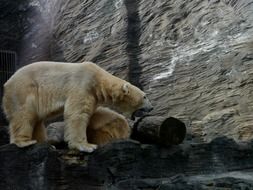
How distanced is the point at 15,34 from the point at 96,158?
307 inches

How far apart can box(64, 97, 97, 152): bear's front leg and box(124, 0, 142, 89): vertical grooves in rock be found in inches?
148

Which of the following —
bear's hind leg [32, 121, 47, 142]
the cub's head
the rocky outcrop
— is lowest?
the rocky outcrop

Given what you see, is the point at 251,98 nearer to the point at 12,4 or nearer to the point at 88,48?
the point at 88,48

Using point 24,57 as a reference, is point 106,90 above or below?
below

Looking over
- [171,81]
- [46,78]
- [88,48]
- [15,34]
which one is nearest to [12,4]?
[15,34]

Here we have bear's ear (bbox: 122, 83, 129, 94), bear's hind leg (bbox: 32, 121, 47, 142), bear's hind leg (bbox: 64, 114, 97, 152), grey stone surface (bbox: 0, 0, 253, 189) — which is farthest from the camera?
bear's ear (bbox: 122, 83, 129, 94)

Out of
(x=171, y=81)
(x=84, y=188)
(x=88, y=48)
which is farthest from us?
(x=88, y=48)

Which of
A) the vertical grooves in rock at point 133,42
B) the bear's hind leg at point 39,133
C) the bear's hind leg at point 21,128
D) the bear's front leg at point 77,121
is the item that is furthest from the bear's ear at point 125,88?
the vertical grooves in rock at point 133,42

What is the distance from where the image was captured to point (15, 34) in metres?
11.8

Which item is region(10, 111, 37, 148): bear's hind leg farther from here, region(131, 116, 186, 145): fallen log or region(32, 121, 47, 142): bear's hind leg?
region(131, 116, 186, 145): fallen log

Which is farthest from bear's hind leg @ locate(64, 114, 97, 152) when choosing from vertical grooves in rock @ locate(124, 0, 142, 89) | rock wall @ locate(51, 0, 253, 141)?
vertical grooves in rock @ locate(124, 0, 142, 89)

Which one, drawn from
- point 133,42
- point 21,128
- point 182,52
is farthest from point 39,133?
point 133,42

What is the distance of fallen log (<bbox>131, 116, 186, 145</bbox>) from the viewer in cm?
501

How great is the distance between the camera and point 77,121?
5.11m
